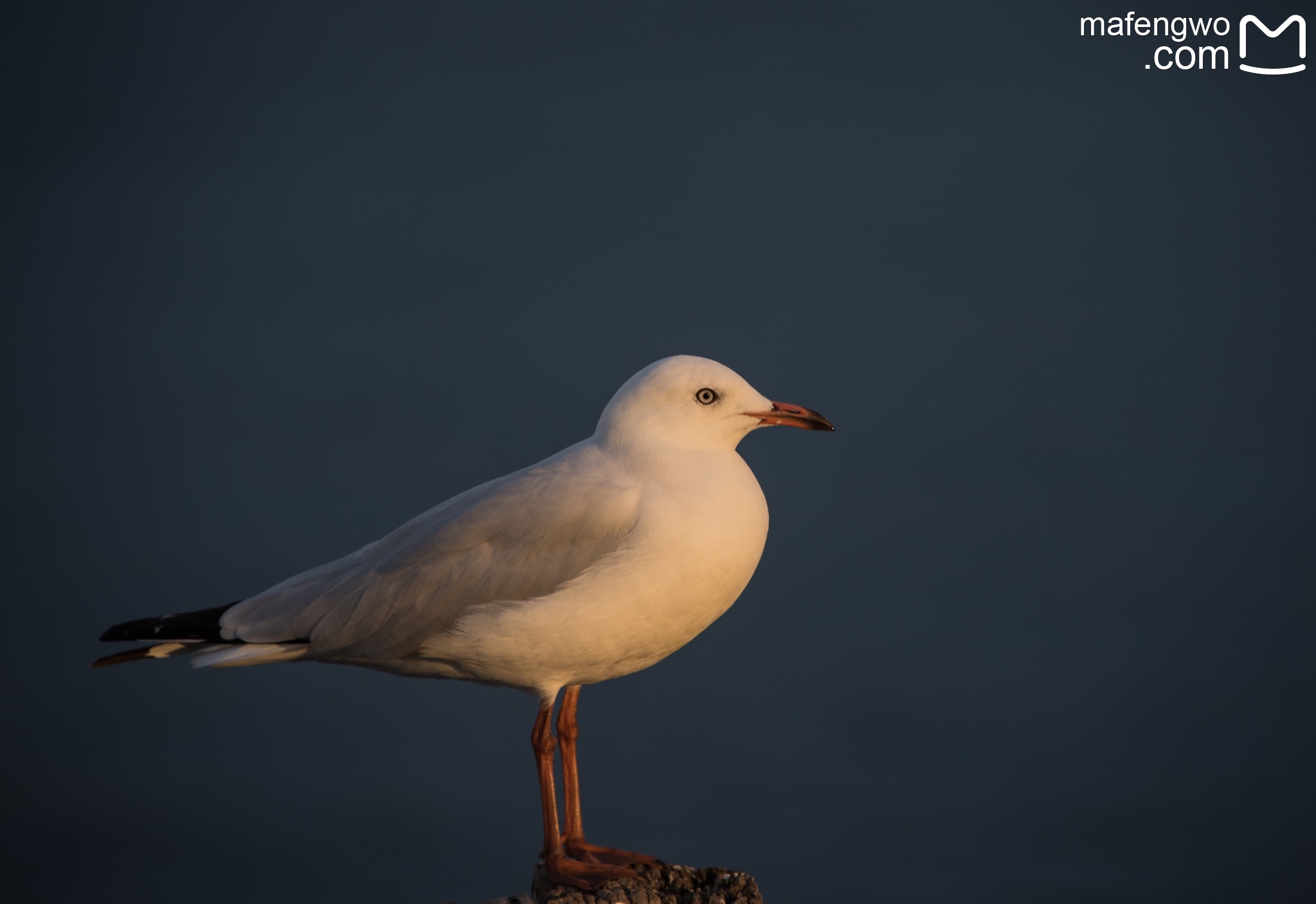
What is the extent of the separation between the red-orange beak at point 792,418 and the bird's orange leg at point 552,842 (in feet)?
5.71

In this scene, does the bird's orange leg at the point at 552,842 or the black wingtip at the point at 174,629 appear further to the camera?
the black wingtip at the point at 174,629

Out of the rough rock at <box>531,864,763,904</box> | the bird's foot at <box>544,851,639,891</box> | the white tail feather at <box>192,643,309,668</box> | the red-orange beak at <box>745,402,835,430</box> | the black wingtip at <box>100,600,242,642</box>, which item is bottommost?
the rough rock at <box>531,864,763,904</box>

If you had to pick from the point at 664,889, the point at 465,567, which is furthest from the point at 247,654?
the point at 664,889

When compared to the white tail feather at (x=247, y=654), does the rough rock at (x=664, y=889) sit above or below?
below

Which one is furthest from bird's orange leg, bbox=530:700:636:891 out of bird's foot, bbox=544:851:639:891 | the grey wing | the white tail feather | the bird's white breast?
the white tail feather

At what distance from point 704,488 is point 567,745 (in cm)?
153

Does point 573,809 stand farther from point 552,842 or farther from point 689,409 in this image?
point 689,409

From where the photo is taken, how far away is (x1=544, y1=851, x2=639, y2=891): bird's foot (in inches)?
239

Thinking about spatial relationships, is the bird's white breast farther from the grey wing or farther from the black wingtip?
the black wingtip

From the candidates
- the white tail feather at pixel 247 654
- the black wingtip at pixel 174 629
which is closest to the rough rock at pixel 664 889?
the white tail feather at pixel 247 654

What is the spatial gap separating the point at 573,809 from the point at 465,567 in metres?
1.37

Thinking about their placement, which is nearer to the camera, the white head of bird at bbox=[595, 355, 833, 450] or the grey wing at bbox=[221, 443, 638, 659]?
the grey wing at bbox=[221, 443, 638, 659]

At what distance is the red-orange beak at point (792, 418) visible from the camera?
6355 millimetres

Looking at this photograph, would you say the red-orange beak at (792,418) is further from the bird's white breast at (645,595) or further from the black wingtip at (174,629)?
the black wingtip at (174,629)
